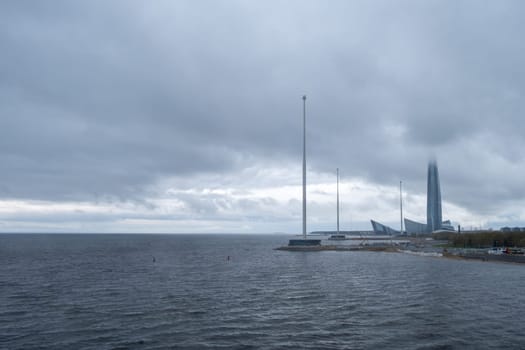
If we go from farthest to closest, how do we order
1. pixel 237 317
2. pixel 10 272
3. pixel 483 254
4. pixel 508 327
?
pixel 483 254 → pixel 10 272 → pixel 237 317 → pixel 508 327

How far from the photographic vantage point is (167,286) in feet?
204

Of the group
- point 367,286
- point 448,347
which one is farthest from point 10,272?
point 448,347

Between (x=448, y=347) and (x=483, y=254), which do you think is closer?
(x=448, y=347)

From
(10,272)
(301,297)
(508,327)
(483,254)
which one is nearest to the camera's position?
(508,327)

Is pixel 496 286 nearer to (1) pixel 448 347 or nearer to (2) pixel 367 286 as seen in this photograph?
(2) pixel 367 286

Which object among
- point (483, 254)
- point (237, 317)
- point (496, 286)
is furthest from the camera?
point (483, 254)

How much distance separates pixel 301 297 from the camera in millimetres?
52719

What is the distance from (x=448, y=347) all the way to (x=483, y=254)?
281 feet

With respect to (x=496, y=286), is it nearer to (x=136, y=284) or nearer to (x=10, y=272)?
(x=136, y=284)

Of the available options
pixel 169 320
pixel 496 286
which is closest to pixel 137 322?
pixel 169 320

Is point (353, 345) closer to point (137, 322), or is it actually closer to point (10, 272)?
point (137, 322)

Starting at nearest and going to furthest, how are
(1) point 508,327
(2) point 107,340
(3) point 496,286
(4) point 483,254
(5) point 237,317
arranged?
(2) point 107,340
(1) point 508,327
(5) point 237,317
(3) point 496,286
(4) point 483,254

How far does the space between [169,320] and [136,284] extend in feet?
87.9

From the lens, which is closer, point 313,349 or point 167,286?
point 313,349
